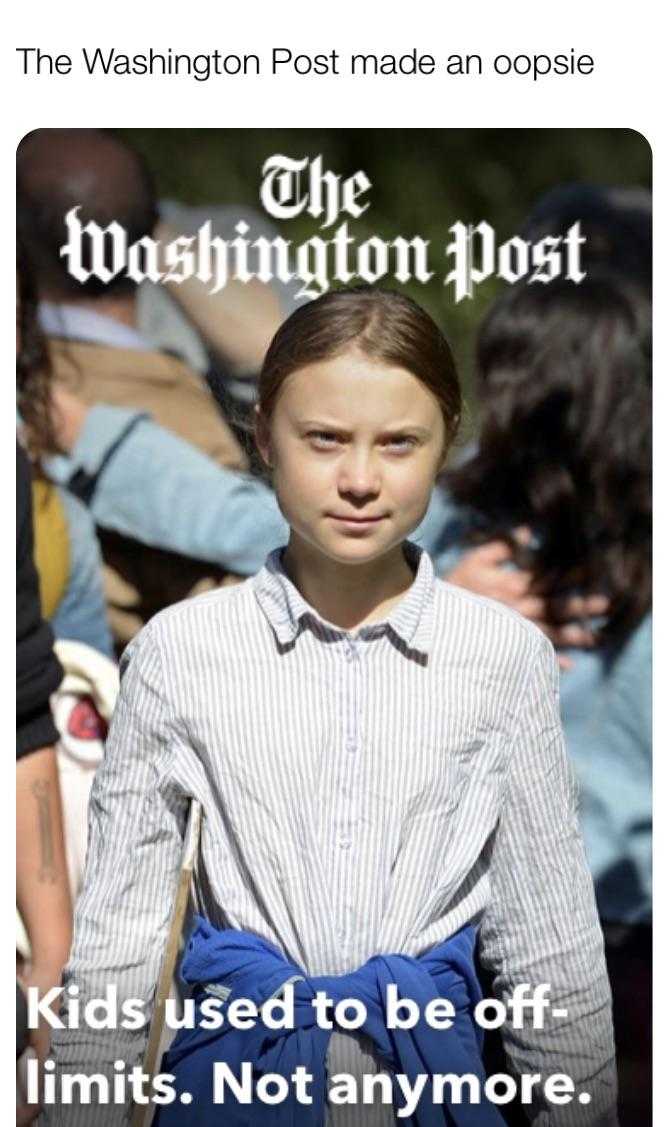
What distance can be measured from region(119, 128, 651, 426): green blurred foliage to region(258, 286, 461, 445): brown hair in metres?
1.07

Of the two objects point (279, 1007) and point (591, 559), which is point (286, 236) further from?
point (279, 1007)

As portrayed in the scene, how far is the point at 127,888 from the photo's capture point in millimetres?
2221

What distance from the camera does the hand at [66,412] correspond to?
12.0 ft

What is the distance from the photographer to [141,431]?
11.9ft

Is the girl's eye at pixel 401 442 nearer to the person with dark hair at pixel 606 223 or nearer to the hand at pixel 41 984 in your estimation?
the hand at pixel 41 984

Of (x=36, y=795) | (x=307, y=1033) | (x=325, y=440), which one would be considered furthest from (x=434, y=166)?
(x=307, y=1033)

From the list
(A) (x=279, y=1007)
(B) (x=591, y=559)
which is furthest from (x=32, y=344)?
(A) (x=279, y=1007)

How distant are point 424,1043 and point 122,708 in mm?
528

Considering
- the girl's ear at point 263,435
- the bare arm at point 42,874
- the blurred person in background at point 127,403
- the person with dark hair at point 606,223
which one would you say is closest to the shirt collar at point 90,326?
the blurred person in background at point 127,403

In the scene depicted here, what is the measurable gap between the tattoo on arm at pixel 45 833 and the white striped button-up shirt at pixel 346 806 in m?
0.59

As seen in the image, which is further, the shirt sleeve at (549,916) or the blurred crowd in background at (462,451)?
the blurred crowd in background at (462,451)

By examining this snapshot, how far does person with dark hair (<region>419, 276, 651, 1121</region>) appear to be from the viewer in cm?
351

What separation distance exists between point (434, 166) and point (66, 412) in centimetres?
86

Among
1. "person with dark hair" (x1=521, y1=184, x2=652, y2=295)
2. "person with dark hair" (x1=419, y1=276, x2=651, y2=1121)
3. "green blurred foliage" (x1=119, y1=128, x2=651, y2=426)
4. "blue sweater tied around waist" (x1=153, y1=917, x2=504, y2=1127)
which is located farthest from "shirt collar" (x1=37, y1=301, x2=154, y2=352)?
"blue sweater tied around waist" (x1=153, y1=917, x2=504, y2=1127)
